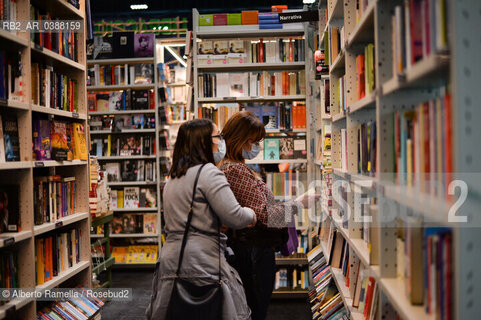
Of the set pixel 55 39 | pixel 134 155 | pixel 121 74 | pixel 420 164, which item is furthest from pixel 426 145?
pixel 121 74

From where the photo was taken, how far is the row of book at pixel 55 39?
2.82 m

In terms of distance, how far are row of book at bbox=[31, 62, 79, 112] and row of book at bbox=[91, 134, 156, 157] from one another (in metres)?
2.52

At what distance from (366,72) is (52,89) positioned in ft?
7.09

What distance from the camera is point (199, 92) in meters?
4.74

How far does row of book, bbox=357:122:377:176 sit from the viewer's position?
5.98ft

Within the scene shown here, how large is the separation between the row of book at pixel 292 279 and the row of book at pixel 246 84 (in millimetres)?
1968

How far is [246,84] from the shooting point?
15.5ft

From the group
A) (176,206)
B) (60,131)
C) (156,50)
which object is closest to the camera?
(176,206)

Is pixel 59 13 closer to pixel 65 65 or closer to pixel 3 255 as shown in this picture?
pixel 65 65

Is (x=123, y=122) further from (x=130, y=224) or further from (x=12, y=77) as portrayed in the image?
(x=12, y=77)

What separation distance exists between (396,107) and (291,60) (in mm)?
3345

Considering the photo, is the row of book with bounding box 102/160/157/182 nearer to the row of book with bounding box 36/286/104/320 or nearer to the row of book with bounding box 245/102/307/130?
the row of book with bounding box 245/102/307/130

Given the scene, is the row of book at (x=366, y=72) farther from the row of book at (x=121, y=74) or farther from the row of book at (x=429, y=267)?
the row of book at (x=121, y=74)

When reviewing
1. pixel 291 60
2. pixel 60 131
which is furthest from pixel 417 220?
pixel 291 60
